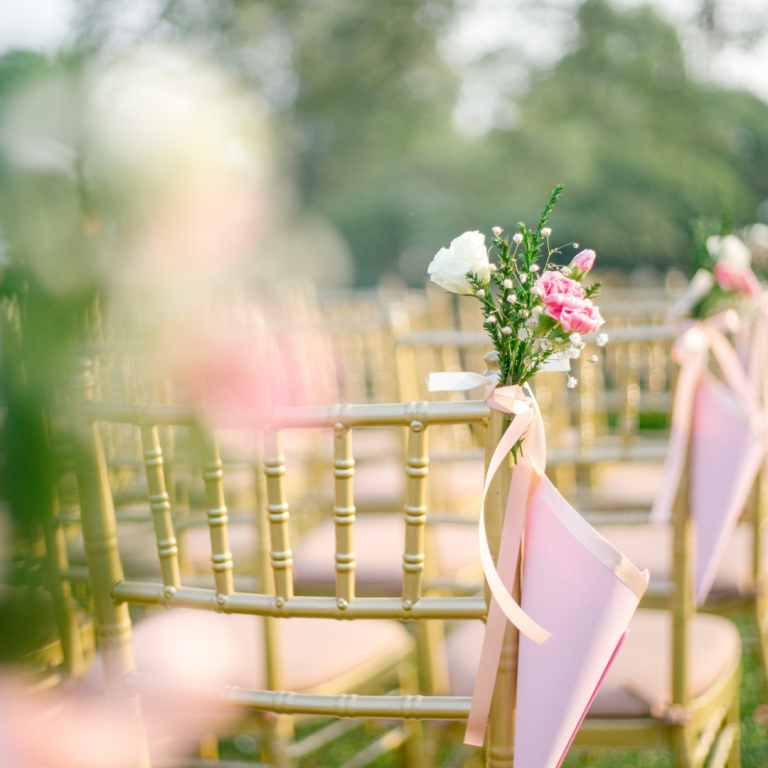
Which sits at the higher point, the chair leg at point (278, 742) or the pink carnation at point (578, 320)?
the pink carnation at point (578, 320)

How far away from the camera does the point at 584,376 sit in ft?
4.97

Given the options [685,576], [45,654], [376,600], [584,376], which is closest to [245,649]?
[45,654]

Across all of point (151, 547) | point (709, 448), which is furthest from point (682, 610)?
point (151, 547)

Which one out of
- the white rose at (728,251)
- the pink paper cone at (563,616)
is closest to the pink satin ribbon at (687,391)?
the white rose at (728,251)

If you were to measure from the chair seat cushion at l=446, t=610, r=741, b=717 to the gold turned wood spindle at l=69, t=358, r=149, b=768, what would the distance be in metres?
0.54

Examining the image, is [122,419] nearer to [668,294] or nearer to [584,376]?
[584,376]

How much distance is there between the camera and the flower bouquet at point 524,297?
658 mm

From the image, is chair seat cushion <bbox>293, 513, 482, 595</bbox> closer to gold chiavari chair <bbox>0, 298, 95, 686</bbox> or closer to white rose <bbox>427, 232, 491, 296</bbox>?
gold chiavari chair <bbox>0, 298, 95, 686</bbox>

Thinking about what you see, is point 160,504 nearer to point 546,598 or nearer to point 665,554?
point 546,598

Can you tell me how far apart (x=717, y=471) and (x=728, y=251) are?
51cm

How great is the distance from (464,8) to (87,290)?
10356mm

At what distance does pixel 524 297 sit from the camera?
2.23 ft

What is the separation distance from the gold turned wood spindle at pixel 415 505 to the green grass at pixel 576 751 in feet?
3.39

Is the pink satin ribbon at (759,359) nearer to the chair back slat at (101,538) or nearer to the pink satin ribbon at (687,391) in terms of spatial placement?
the pink satin ribbon at (687,391)
